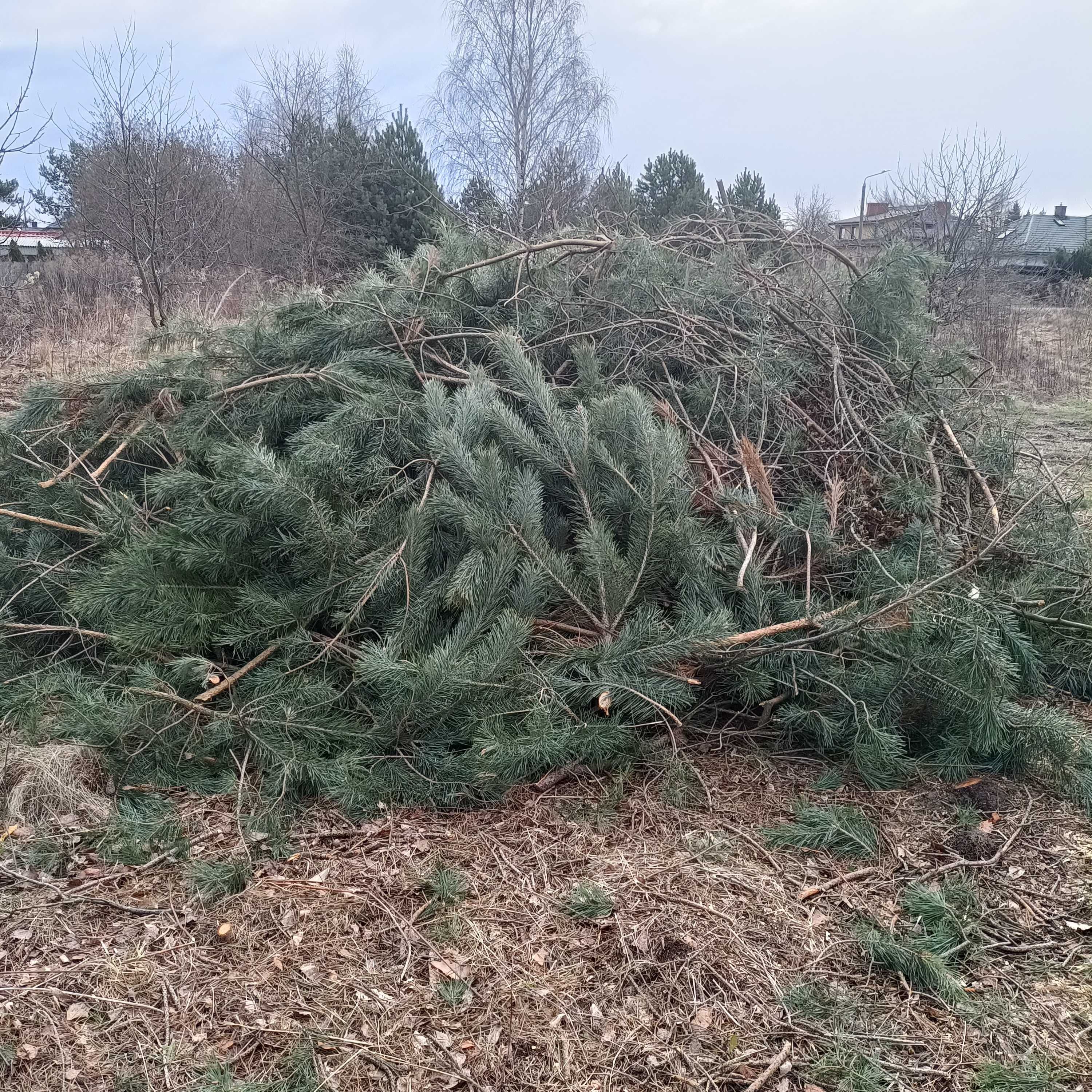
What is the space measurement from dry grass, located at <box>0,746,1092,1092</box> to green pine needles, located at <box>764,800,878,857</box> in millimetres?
34

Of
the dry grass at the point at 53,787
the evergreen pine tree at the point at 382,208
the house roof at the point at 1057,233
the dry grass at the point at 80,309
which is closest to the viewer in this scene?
the dry grass at the point at 53,787

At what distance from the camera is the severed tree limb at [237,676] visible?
2.41 meters

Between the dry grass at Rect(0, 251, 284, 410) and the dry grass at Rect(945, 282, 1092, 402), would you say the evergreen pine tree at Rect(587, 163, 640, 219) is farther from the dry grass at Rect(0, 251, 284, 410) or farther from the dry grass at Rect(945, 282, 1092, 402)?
the dry grass at Rect(945, 282, 1092, 402)

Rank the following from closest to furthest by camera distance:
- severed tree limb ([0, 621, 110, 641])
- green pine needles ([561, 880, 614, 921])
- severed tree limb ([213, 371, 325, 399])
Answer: green pine needles ([561, 880, 614, 921]) → severed tree limb ([0, 621, 110, 641]) → severed tree limb ([213, 371, 325, 399])

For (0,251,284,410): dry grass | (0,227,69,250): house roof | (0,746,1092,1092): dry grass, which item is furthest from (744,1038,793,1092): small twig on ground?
(0,227,69,250): house roof

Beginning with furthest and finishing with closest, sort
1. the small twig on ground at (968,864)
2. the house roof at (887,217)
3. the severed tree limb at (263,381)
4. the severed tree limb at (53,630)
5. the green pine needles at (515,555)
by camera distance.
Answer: the house roof at (887,217) < the severed tree limb at (263,381) < the severed tree limb at (53,630) < the green pine needles at (515,555) < the small twig on ground at (968,864)

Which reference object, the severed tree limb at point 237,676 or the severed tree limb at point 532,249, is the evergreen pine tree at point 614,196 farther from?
the severed tree limb at point 237,676

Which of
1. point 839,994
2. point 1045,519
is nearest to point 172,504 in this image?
point 839,994

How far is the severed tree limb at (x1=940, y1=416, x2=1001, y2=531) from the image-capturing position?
313 cm

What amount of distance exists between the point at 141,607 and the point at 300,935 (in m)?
1.18

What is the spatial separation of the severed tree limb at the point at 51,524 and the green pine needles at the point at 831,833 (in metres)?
2.37

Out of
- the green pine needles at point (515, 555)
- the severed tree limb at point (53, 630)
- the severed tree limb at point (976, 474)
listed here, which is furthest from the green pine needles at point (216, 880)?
the severed tree limb at point (976, 474)

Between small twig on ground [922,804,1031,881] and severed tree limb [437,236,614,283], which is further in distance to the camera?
severed tree limb [437,236,614,283]

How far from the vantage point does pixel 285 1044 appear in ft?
5.39
